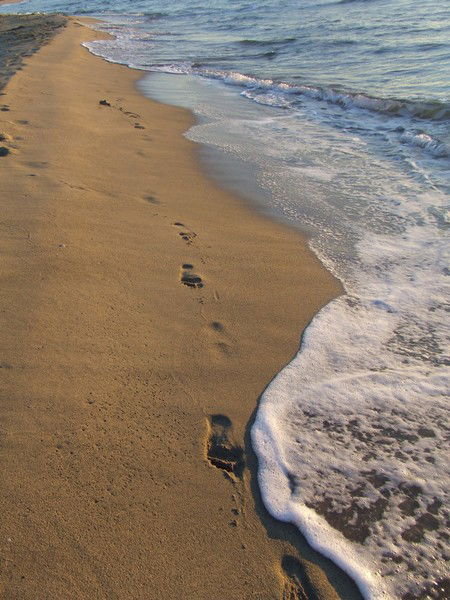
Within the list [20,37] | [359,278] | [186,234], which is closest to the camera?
[359,278]

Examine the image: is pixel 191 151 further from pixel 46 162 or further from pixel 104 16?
pixel 104 16

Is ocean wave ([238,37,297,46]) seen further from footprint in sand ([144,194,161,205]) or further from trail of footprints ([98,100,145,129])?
footprint in sand ([144,194,161,205])

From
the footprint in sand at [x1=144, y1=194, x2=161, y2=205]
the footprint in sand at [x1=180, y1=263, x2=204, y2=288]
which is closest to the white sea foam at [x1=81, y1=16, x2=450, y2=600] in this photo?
the footprint in sand at [x1=180, y1=263, x2=204, y2=288]

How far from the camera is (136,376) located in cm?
268

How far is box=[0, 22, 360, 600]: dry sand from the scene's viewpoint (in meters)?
1.90

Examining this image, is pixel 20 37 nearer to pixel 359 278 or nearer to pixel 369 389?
pixel 359 278

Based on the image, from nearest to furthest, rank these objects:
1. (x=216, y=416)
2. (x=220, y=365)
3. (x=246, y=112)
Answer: (x=216, y=416)
(x=220, y=365)
(x=246, y=112)

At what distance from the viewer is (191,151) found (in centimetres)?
666

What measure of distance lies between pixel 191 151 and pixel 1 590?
571 centimetres

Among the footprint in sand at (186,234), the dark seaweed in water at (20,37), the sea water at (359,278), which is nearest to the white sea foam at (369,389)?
the sea water at (359,278)

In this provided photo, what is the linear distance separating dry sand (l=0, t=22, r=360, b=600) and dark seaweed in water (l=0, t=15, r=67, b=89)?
5.31 metres

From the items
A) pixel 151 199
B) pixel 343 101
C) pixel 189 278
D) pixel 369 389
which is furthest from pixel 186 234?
pixel 343 101

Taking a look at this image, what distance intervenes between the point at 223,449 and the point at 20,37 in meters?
16.2

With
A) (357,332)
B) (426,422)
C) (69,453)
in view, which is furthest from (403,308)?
(69,453)
